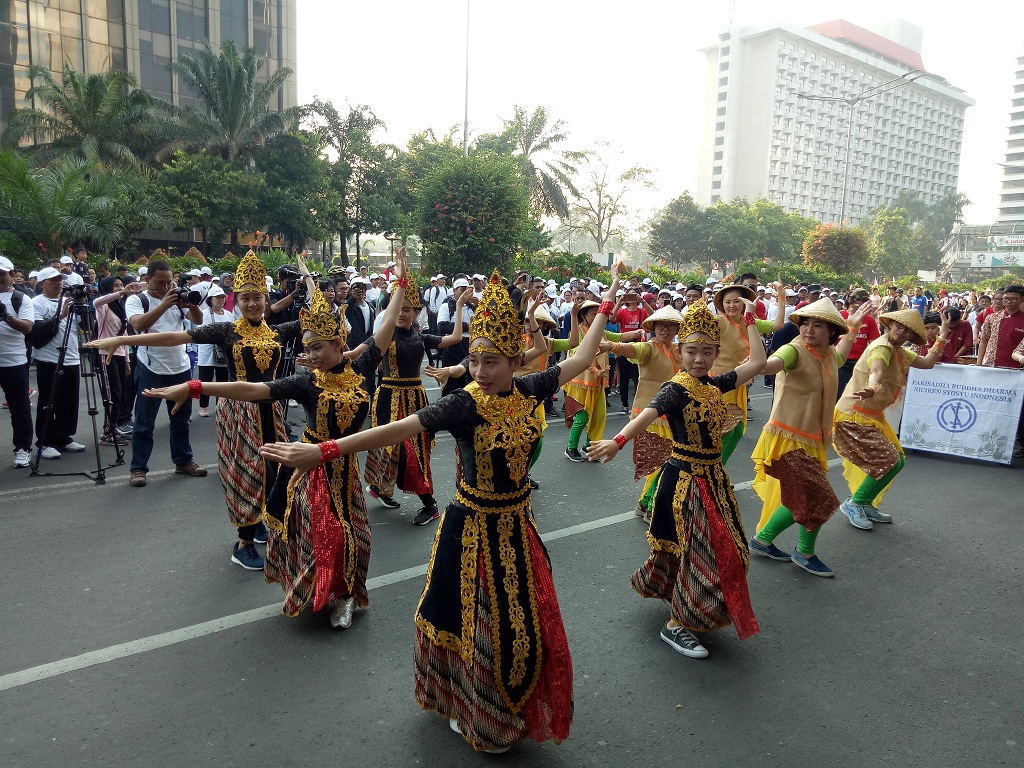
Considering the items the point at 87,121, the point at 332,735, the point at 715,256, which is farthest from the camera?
the point at 715,256

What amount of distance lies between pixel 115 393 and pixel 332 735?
23.8 feet

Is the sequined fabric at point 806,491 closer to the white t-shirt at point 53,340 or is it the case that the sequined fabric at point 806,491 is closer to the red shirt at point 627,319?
the red shirt at point 627,319

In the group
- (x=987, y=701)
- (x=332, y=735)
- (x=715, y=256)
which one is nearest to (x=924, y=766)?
(x=987, y=701)

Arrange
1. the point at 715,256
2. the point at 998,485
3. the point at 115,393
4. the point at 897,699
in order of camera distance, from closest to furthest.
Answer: the point at 897,699 → the point at 998,485 → the point at 115,393 → the point at 715,256

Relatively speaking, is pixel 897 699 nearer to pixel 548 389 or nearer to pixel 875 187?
pixel 548 389

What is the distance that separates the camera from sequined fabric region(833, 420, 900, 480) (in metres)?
6.05

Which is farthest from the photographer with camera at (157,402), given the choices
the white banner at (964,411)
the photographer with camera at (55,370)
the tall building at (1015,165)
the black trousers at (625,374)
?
the tall building at (1015,165)

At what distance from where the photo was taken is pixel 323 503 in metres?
4.38

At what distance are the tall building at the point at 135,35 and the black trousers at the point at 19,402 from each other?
3707cm

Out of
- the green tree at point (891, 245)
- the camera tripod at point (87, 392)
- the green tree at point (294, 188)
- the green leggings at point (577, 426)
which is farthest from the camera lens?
the green tree at point (891, 245)

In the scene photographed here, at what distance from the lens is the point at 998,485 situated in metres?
8.18

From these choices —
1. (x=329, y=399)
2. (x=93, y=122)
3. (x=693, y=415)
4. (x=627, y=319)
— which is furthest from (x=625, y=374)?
(x=93, y=122)

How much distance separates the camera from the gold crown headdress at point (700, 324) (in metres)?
4.36

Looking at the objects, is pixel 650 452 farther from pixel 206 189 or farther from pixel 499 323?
pixel 206 189
